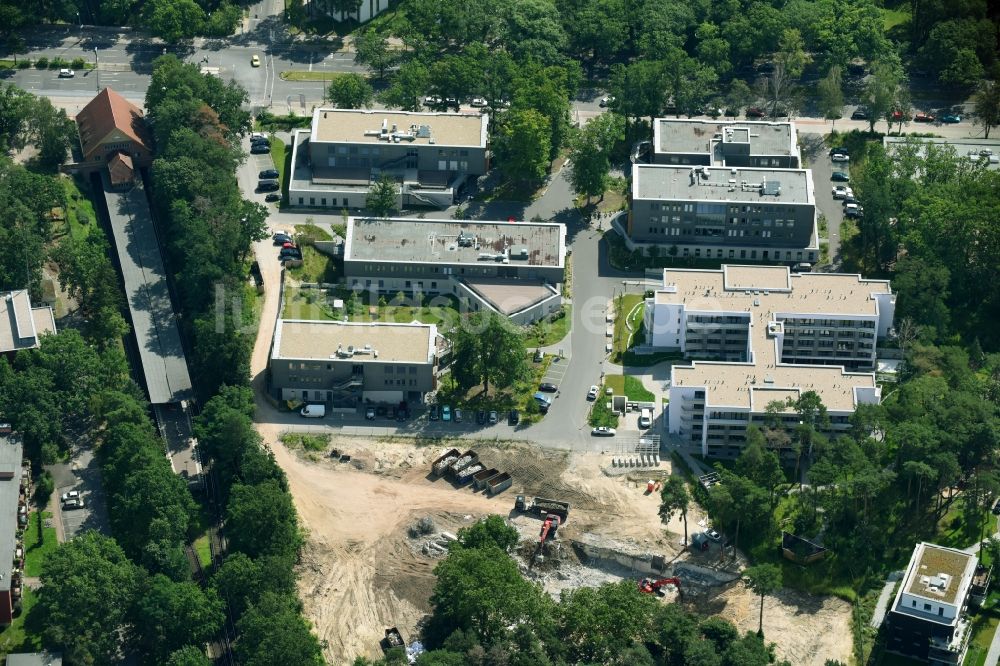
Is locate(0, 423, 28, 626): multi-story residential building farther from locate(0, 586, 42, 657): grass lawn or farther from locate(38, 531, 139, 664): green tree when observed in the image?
locate(38, 531, 139, 664): green tree

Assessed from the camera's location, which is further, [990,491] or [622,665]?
[990,491]

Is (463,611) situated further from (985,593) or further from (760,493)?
(985,593)

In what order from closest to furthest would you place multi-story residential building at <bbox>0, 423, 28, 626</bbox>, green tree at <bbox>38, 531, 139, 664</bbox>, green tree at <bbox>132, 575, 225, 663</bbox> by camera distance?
1. green tree at <bbox>38, 531, 139, 664</bbox>
2. green tree at <bbox>132, 575, 225, 663</bbox>
3. multi-story residential building at <bbox>0, 423, 28, 626</bbox>

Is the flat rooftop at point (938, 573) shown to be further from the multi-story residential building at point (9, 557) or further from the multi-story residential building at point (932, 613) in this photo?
the multi-story residential building at point (9, 557)

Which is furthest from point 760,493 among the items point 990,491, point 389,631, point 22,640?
point 22,640

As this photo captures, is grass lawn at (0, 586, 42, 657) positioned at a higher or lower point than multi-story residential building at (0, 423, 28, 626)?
lower

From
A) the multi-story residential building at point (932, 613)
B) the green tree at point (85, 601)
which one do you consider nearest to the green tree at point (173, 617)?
the green tree at point (85, 601)

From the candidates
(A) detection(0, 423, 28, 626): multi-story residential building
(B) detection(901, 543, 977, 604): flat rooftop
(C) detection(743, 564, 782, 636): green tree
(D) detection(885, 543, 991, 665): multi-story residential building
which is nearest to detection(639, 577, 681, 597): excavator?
(C) detection(743, 564, 782, 636): green tree
